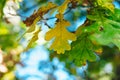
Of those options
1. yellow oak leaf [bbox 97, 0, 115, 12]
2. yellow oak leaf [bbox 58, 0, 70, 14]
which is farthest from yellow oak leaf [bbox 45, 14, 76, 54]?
yellow oak leaf [bbox 97, 0, 115, 12]

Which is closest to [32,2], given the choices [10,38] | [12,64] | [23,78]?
[10,38]

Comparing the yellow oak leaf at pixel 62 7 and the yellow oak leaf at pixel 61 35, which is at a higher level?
the yellow oak leaf at pixel 62 7

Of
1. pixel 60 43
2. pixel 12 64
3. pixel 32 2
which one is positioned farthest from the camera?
pixel 12 64

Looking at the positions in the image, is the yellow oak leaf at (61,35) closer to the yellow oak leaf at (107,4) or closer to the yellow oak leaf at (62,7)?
the yellow oak leaf at (62,7)

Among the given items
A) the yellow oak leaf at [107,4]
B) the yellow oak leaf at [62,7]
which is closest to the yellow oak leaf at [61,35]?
the yellow oak leaf at [62,7]

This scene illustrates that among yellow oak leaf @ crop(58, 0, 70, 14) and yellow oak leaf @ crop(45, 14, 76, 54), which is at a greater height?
yellow oak leaf @ crop(58, 0, 70, 14)

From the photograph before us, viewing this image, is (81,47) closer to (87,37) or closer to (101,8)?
(87,37)

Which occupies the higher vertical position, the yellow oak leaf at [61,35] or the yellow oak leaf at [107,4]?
the yellow oak leaf at [107,4]

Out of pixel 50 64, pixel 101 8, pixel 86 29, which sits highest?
pixel 50 64

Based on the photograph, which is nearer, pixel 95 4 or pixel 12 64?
pixel 95 4

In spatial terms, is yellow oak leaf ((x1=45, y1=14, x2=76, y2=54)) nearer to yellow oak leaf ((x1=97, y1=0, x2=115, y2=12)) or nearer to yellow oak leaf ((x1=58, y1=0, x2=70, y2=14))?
yellow oak leaf ((x1=58, y1=0, x2=70, y2=14))

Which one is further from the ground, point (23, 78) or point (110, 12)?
point (23, 78)
